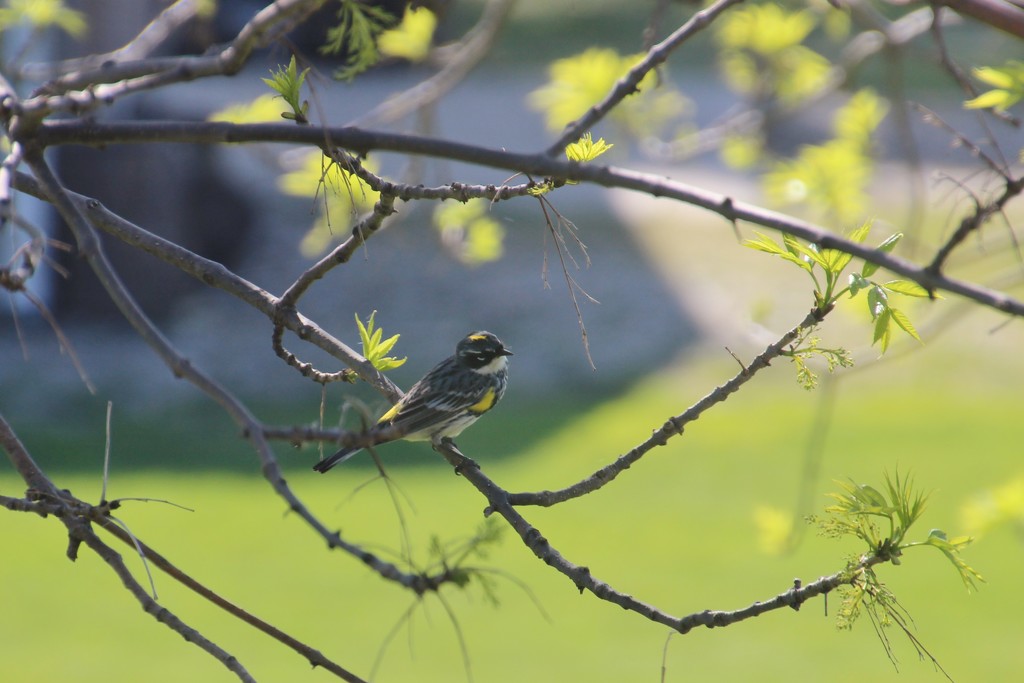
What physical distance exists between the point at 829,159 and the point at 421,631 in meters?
4.13

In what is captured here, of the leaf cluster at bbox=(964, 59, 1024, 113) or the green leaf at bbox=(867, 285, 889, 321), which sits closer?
the green leaf at bbox=(867, 285, 889, 321)

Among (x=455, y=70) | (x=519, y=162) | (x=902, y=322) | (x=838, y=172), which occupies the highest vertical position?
(x=455, y=70)

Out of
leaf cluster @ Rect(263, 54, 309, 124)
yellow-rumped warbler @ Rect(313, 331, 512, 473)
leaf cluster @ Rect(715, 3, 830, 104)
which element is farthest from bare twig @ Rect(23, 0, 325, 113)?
leaf cluster @ Rect(715, 3, 830, 104)

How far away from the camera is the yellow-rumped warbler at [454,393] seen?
4539 millimetres

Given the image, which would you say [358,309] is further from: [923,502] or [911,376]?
[923,502]

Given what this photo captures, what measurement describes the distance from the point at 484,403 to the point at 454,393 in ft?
1.47

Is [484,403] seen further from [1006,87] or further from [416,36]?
[1006,87]

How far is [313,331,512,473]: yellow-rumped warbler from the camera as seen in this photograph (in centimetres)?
454

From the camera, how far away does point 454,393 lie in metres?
4.93

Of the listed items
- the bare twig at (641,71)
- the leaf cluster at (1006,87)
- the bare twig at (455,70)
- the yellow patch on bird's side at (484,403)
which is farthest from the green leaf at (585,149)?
the yellow patch on bird's side at (484,403)

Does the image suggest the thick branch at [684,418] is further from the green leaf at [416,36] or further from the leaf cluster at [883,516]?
the green leaf at [416,36]

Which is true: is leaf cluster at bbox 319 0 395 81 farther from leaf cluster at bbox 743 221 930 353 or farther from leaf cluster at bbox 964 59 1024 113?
leaf cluster at bbox 964 59 1024 113

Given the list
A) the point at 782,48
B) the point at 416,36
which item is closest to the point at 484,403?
the point at 416,36

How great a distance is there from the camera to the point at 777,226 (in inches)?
57.2
